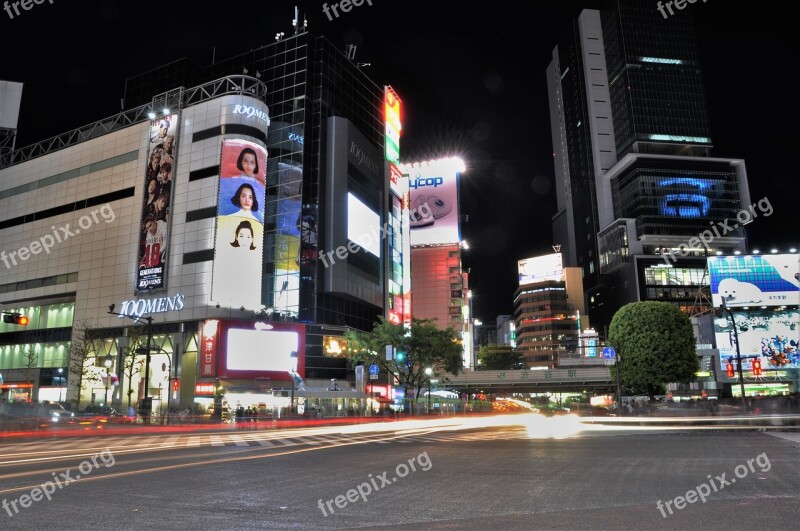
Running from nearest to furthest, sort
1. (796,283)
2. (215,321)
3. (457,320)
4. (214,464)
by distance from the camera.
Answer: (214,464), (215,321), (796,283), (457,320)

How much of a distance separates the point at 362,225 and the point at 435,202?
5840 centimetres

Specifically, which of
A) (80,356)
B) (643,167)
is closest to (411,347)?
(80,356)

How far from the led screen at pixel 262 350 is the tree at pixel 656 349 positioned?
34004mm

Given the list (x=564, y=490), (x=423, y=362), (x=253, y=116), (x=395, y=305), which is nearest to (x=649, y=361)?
(x=423, y=362)

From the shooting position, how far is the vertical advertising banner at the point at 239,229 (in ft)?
196

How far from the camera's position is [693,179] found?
144250 mm

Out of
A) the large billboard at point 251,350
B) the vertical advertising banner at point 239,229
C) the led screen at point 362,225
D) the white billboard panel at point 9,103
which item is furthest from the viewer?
the led screen at point 362,225

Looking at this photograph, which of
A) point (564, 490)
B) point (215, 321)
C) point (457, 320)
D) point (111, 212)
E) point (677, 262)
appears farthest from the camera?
point (677, 262)

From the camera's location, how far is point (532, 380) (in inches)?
3359

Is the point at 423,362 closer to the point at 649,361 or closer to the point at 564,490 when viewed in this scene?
the point at 649,361

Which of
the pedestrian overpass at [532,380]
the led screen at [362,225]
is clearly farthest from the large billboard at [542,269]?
the led screen at [362,225]

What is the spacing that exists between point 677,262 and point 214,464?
141423 millimetres

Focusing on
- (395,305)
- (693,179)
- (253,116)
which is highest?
(693,179)

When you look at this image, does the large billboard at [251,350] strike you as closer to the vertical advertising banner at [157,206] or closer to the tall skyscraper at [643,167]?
the vertical advertising banner at [157,206]
